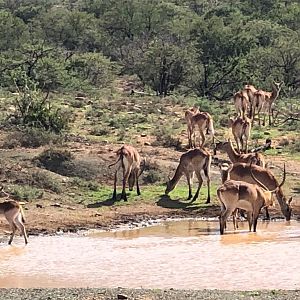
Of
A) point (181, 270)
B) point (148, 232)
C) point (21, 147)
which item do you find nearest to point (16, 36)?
point (21, 147)

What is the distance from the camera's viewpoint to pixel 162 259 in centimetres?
1321

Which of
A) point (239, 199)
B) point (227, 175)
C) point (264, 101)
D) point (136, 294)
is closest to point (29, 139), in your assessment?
point (227, 175)

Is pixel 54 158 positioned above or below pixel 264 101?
below

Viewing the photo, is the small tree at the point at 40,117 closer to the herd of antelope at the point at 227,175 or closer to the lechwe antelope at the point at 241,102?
the herd of antelope at the point at 227,175

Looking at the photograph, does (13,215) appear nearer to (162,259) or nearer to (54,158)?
(162,259)

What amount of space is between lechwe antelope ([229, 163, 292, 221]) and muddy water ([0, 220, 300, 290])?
981mm

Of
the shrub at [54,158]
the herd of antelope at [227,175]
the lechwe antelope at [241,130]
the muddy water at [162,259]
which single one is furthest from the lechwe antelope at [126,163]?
the lechwe antelope at [241,130]

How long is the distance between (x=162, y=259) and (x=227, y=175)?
5.19 m

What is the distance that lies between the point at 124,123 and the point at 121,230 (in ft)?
41.3

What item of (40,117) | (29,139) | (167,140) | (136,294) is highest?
(40,117)

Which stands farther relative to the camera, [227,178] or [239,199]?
[227,178]

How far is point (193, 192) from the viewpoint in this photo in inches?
771

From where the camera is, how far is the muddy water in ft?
38.2

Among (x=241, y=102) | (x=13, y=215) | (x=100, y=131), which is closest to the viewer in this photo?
(x=13, y=215)
